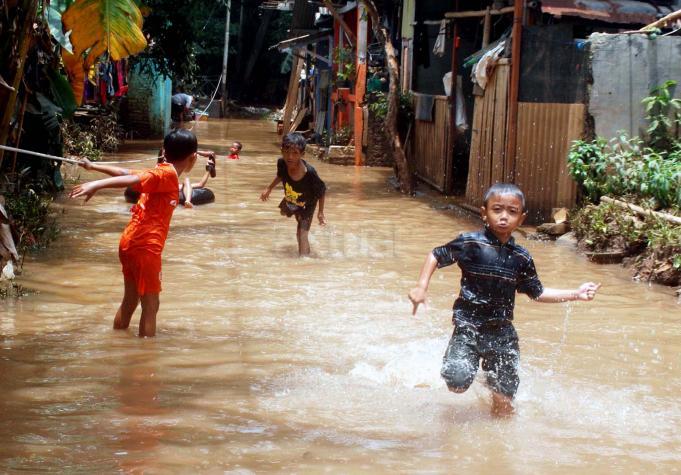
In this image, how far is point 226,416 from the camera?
16.2ft

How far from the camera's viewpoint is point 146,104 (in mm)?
24891

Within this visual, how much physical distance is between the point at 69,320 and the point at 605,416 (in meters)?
3.69

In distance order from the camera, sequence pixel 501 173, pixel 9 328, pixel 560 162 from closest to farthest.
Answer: pixel 9 328, pixel 560 162, pixel 501 173

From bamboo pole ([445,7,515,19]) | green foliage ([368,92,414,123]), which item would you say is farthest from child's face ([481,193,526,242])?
green foliage ([368,92,414,123])

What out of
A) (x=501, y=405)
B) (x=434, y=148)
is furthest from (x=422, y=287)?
(x=434, y=148)

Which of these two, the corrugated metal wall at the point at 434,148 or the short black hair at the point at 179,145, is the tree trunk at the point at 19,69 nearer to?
the short black hair at the point at 179,145

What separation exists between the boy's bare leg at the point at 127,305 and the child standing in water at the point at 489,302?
2.14 meters

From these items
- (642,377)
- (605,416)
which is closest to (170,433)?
(605,416)

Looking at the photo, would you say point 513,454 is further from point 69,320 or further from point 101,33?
point 101,33

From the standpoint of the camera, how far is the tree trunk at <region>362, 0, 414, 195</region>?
15.6 metres

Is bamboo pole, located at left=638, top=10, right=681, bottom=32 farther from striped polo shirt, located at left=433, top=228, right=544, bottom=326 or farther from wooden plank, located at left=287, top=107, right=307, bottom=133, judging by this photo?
wooden plank, located at left=287, top=107, right=307, bottom=133

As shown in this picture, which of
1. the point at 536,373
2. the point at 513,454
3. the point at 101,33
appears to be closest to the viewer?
the point at 513,454

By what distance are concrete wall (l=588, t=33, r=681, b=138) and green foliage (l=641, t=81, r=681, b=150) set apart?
0.57 ft

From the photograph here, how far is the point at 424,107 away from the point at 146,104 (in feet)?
35.4
